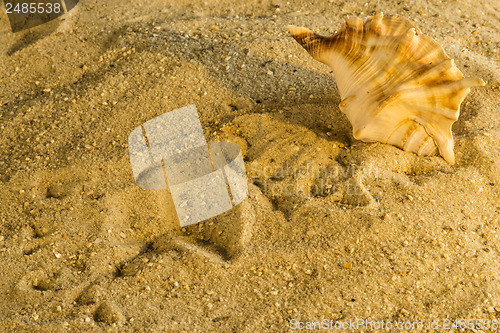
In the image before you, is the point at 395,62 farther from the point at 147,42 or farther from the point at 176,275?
the point at 147,42

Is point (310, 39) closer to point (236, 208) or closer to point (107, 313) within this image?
point (236, 208)

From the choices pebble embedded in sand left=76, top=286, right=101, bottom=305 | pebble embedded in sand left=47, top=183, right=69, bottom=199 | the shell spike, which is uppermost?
the shell spike

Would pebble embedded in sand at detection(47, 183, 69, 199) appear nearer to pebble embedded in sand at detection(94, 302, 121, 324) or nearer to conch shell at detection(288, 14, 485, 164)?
pebble embedded in sand at detection(94, 302, 121, 324)

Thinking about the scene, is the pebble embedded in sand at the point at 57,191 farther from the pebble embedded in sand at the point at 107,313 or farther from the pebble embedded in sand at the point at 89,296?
the pebble embedded in sand at the point at 107,313

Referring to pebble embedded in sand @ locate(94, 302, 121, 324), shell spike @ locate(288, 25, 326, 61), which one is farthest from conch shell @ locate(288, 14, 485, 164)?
pebble embedded in sand @ locate(94, 302, 121, 324)

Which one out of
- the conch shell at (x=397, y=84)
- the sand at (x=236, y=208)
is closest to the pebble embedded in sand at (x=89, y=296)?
the sand at (x=236, y=208)

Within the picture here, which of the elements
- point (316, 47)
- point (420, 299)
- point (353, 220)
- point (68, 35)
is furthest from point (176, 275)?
point (68, 35)
